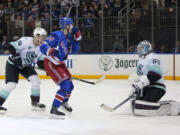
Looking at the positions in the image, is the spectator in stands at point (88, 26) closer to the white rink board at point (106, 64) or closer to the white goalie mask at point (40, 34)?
the white rink board at point (106, 64)

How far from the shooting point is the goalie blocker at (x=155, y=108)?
5074 millimetres

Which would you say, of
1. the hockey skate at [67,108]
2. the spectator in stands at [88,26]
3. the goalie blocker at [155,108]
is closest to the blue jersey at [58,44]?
the hockey skate at [67,108]

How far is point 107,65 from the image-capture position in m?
11.0

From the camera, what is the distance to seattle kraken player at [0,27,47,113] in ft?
18.0

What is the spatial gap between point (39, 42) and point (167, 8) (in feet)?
19.9

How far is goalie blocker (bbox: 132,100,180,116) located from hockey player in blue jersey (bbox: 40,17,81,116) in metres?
0.89

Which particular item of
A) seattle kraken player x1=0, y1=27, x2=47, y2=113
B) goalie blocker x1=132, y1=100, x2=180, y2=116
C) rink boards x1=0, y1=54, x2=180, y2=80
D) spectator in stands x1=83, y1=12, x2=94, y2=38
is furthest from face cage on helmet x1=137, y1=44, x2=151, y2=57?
spectator in stands x1=83, y1=12, x2=94, y2=38

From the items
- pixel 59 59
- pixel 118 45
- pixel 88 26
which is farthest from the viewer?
pixel 88 26

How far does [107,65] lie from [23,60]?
5569mm

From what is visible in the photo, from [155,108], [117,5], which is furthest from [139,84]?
[117,5]

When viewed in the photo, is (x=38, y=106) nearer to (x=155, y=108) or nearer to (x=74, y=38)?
(x=74, y=38)

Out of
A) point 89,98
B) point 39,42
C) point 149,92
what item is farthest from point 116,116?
point 89,98

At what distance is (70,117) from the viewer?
5145mm

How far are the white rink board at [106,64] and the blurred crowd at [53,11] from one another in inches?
16.1
